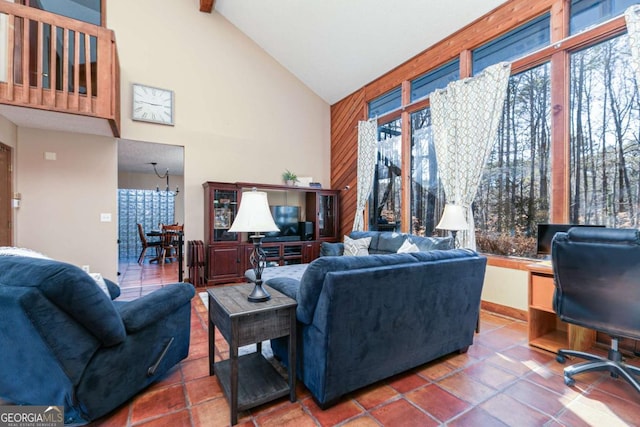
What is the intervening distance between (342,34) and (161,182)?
270 inches

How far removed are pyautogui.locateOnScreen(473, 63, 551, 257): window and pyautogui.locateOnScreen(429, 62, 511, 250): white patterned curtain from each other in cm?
15

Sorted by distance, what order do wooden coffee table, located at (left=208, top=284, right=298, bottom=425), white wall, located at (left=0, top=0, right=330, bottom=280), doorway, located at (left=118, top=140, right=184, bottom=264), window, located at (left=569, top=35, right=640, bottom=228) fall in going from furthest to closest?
1. doorway, located at (left=118, top=140, right=184, bottom=264)
2. white wall, located at (left=0, top=0, right=330, bottom=280)
3. window, located at (left=569, top=35, right=640, bottom=228)
4. wooden coffee table, located at (left=208, top=284, right=298, bottom=425)

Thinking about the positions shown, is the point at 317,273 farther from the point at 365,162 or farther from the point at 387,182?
the point at 365,162

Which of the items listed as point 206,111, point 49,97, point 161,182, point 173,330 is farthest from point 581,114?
point 161,182

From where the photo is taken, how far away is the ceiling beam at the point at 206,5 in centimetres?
480

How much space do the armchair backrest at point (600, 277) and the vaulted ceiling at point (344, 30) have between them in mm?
3083

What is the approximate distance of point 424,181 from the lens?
446 centimetres

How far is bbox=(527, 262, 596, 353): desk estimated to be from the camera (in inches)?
97.6

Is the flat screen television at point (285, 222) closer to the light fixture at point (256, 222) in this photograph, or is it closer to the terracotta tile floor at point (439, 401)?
the terracotta tile floor at point (439, 401)

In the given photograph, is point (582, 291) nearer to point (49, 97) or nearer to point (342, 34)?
point (342, 34)

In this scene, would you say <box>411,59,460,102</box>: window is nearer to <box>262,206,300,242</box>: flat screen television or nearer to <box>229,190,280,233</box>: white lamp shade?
<box>262,206,300,242</box>: flat screen television

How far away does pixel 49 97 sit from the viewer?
131 inches

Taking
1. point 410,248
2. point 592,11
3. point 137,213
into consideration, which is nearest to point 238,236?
point 410,248

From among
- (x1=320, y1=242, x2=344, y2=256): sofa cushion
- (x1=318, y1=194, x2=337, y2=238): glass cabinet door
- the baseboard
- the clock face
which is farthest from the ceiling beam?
the baseboard
